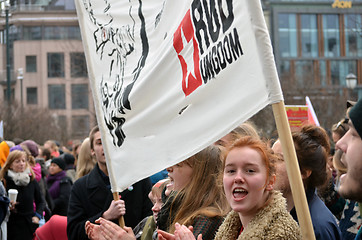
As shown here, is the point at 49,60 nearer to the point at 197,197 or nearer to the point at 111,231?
the point at 111,231

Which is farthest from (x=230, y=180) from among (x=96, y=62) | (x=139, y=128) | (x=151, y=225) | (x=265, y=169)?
(x=96, y=62)

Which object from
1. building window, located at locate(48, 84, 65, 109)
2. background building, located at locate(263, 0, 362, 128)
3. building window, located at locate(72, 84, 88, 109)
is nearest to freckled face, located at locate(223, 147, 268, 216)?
building window, located at locate(72, 84, 88, 109)

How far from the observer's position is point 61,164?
1177cm

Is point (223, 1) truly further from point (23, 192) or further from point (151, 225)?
point (23, 192)

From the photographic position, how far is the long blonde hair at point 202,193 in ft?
13.6

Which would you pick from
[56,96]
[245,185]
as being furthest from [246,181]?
[56,96]

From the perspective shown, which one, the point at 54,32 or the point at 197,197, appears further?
the point at 54,32

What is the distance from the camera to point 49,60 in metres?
64.3

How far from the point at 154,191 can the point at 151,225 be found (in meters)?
0.26

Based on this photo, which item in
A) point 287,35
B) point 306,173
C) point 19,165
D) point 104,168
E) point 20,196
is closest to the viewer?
point 306,173

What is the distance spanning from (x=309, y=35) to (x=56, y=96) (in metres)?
24.0

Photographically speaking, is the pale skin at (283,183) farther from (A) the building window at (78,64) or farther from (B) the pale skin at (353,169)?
(A) the building window at (78,64)

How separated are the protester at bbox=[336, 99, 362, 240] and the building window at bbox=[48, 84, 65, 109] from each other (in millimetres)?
62725

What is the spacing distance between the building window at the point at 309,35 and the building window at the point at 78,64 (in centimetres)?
2070
